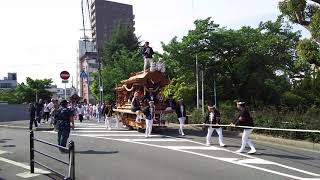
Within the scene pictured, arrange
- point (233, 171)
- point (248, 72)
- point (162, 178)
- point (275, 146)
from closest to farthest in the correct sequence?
point (162, 178), point (233, 171), point (275, 146), point (248, 72)

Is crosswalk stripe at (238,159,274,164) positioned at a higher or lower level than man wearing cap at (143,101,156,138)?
lower

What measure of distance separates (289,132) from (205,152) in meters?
4.37

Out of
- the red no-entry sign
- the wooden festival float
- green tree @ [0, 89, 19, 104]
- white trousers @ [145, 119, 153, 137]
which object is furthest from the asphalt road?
green tree @ [0, 89, 19, 104]

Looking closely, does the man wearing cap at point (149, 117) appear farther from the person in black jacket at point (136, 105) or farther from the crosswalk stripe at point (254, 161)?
the crosswalk stripe at point (254, 161)

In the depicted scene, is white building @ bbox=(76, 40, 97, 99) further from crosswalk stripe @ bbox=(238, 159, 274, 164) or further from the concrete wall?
crosswalk stripe @ bbox=(238, 159, 274, 164)

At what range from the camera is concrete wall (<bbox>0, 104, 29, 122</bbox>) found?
41.7m

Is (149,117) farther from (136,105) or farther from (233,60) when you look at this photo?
(233,60)

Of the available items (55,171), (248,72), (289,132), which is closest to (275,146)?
(289,132)

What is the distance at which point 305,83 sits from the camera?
32188 mm

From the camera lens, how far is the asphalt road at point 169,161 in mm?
12141

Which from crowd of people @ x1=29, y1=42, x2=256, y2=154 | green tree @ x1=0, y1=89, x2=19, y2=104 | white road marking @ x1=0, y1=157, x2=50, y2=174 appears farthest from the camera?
green tree @ x1=0, y1=89, x2=19, y2=104

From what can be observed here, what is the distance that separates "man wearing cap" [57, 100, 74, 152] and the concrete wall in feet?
85.4

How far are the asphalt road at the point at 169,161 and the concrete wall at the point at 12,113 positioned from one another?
72.7 feet

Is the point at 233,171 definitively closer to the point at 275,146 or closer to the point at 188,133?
the point at 275,146
